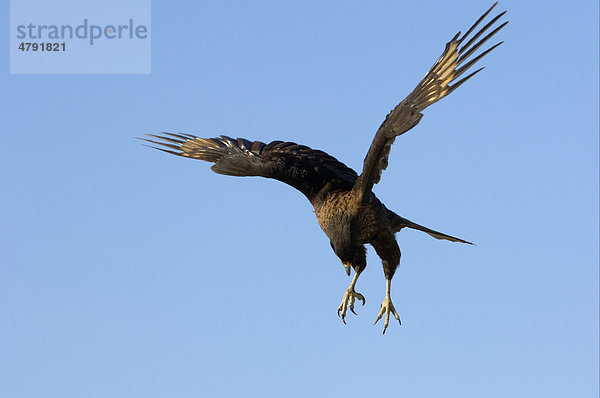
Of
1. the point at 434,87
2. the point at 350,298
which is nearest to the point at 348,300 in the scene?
the point at 350,298

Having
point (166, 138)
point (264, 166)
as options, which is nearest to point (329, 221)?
point (264, 166)

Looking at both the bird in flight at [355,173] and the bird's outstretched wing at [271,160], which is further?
the bird's outstretched wing at [271,160]

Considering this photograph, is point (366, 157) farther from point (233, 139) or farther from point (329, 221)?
point (233, 139)

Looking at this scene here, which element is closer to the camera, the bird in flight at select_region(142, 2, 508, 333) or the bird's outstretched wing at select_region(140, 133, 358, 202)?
the bird in flight at select_region(142, 2, 508, 333)

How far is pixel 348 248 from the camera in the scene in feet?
41.7

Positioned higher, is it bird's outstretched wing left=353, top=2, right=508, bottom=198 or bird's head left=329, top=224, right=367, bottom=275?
bird's outstretched wing left=353, top=2, right=508, bottom=198

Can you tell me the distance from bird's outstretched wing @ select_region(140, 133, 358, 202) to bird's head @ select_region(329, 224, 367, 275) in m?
0.78

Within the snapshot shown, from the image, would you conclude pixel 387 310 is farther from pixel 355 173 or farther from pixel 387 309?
pixel 355 173

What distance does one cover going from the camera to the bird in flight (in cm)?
1146

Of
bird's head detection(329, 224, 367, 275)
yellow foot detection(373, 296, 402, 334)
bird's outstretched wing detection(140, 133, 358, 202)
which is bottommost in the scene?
yellow foot detection(373, 296, 402, 334)

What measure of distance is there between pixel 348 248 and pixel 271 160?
1905 mm

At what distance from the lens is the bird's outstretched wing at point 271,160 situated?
1349 centimetres

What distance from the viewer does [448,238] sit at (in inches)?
528

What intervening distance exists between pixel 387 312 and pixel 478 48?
3.30 meters
